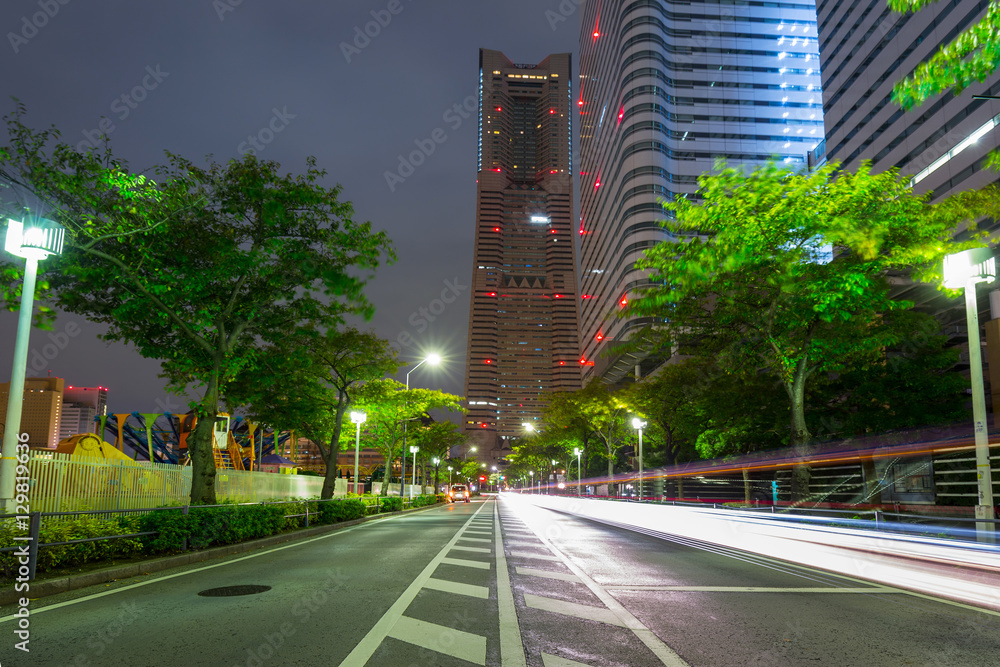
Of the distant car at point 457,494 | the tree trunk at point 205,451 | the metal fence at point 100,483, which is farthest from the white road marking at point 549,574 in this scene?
the distant car at point 457,494

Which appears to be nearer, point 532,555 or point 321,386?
point 532,555

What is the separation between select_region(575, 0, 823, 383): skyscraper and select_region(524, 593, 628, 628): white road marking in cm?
8956

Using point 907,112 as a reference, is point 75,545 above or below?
below

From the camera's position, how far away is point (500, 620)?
697cm

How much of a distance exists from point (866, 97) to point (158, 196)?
8032cm

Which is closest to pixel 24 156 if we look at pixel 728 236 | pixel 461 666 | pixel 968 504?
pixel 461 666

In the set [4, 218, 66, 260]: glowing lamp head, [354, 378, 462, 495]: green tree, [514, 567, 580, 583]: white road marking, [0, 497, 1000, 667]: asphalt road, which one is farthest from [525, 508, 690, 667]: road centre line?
[354, 378, 462, 495]: green tree

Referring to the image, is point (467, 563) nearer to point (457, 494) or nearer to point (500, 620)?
point (500, 620)

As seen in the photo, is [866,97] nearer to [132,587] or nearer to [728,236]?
[728,236]

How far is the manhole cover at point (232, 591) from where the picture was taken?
28.5 feet

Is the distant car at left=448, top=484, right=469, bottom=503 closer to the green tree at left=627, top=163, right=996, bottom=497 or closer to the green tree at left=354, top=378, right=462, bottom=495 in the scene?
the green tree at left=354, top=378, right=462, bottom=495

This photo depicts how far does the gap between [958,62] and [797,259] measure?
13646 millimetres

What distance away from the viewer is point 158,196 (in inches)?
581

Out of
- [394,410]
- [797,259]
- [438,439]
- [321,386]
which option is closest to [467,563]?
[797,259]
